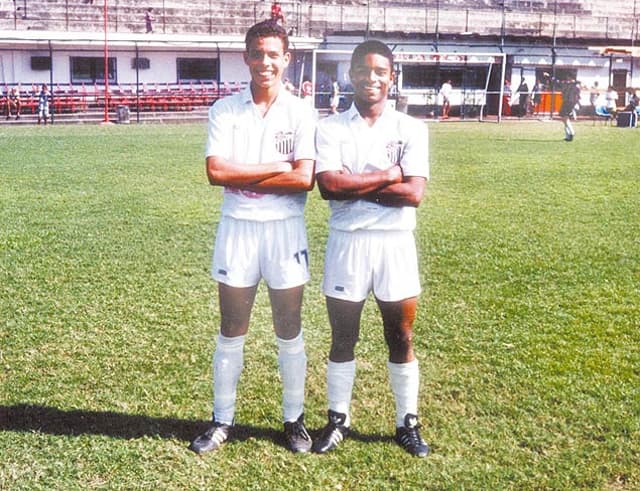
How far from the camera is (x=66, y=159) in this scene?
1808 cm

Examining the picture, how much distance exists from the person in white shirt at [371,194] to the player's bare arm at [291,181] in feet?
0.21

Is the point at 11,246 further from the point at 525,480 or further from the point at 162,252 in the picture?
the point at 525,480

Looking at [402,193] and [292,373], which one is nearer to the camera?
[402,193]

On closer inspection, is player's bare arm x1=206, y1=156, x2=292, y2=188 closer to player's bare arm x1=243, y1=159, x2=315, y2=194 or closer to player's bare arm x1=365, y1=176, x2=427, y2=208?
player's bare arm x1=243, y1=159, x2=315, y2=194

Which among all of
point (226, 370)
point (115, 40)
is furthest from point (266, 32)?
point (115, 40)

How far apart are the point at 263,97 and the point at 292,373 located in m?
1.41

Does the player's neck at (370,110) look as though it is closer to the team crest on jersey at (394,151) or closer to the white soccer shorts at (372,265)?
the team crest on jersey at (394,151)

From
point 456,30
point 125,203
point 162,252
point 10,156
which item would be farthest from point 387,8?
point 162,252

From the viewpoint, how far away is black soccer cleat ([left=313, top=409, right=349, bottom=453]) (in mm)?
4398

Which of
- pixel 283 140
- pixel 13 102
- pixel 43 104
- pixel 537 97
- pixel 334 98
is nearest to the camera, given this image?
pixel 283 140

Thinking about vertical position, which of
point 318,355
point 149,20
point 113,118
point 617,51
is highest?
point 149,20

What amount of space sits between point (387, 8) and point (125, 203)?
1326 inches

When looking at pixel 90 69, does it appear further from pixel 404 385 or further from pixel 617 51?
pixel 404 385

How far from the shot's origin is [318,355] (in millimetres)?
6023
